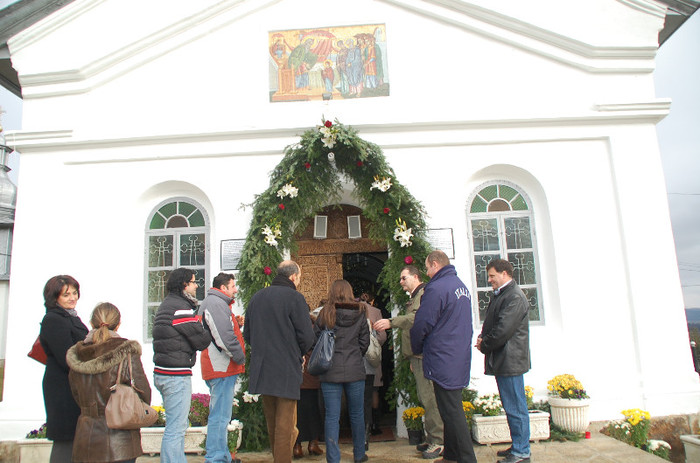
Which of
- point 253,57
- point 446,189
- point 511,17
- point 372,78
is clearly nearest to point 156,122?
point 253,57

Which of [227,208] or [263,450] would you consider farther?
[227,208]

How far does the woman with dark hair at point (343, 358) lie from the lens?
4.77m

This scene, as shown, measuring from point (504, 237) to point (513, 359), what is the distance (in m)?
2.69

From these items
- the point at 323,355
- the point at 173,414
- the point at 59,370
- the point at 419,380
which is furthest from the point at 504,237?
the point at 59,370

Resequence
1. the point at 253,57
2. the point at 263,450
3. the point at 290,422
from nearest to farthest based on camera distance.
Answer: the point at 290,422 < the point at 263,450 < the point at 253,57

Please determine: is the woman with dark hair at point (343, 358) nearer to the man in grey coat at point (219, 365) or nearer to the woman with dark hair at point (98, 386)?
the man in grey coat at point (219, 365)

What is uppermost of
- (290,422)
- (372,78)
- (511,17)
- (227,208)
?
(511,17)

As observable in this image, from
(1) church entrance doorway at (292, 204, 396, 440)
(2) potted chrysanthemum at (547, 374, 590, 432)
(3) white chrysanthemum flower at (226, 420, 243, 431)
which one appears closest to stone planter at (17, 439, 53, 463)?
(3) white chrysanthemum flower at (226, 420, 243, 431)

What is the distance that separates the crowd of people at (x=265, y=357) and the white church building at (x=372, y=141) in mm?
1962

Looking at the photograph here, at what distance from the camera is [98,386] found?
361 cm

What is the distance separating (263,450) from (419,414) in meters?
1.80

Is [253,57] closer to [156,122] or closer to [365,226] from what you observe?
[156,122]

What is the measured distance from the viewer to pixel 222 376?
→ 470 cm

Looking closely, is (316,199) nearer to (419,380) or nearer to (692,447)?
(419,380)
